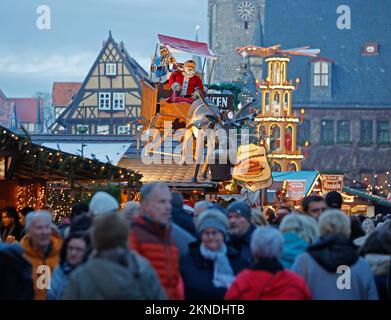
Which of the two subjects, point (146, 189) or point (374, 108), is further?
point (374, 108)

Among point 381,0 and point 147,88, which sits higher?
point 381,0

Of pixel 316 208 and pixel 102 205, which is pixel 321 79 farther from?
pixel 102 205

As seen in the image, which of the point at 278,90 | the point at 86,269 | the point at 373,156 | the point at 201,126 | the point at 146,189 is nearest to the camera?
the point at 86,269

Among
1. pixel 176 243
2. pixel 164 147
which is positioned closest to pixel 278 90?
pixel 164 147

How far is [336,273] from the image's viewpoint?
8680mm

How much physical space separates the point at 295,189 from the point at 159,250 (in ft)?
98.3

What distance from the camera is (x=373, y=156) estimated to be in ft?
265

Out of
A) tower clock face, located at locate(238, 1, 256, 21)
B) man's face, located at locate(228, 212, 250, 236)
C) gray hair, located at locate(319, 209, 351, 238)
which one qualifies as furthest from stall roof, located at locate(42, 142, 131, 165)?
tower clock face, located at locate(238, 1, 256, 21)

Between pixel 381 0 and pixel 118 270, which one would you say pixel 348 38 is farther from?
pixel 118 270

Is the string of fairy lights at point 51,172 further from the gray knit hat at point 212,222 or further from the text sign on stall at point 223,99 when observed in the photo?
the text sign on stall at point 223,99

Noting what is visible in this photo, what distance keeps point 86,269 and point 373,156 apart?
244 ft

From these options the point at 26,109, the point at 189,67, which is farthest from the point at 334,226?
the point at 26,109

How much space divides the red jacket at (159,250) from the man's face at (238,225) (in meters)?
1.67

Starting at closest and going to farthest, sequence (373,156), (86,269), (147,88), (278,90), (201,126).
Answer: (86,269) → (201,126) → (147,88) → (278,90) → (373,156)
